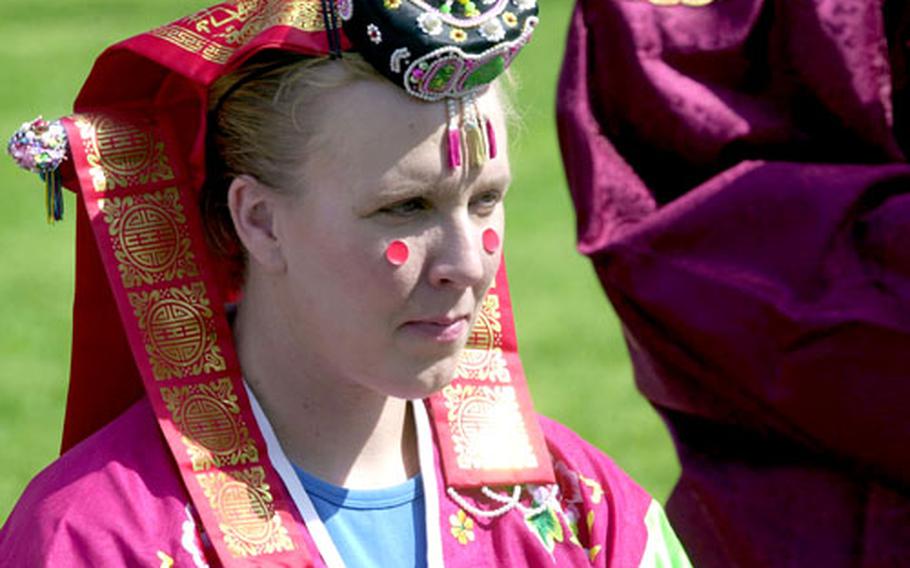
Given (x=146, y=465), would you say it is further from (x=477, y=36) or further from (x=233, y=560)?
(x=477, y=36)

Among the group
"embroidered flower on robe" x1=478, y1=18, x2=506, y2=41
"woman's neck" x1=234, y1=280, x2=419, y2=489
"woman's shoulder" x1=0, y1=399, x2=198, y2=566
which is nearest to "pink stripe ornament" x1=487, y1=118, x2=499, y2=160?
"embroidered flower on robe" x1=478, y1=18, x2=506, y2=41

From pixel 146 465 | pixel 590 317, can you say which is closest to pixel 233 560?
pixel 146 465

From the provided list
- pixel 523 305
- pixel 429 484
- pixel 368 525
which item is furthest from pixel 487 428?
pixel 523 305

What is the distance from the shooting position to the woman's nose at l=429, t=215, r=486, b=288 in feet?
8.06

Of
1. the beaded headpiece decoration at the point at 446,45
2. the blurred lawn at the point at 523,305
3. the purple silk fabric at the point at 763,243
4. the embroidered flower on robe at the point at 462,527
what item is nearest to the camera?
the purple silk fabric at the point at 763,243

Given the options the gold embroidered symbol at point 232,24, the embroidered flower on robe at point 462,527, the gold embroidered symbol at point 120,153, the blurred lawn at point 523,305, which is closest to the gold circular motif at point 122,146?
the gold embroidered symbol at point 120,153

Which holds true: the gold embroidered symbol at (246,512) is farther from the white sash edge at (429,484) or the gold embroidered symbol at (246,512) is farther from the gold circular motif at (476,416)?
the gold circular motif at (476,416)

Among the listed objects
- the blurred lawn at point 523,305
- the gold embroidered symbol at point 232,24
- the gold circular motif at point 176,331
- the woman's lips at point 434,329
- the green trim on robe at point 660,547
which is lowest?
the blurred lawn at point 523,305

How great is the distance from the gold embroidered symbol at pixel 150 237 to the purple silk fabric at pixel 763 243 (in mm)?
1030

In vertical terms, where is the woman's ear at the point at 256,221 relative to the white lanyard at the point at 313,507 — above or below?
above

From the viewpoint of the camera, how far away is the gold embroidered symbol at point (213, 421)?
8.52 ft

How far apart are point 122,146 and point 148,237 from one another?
12 cm

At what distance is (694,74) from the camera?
66.7 inches

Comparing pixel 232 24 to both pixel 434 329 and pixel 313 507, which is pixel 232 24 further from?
pixel 313 507
